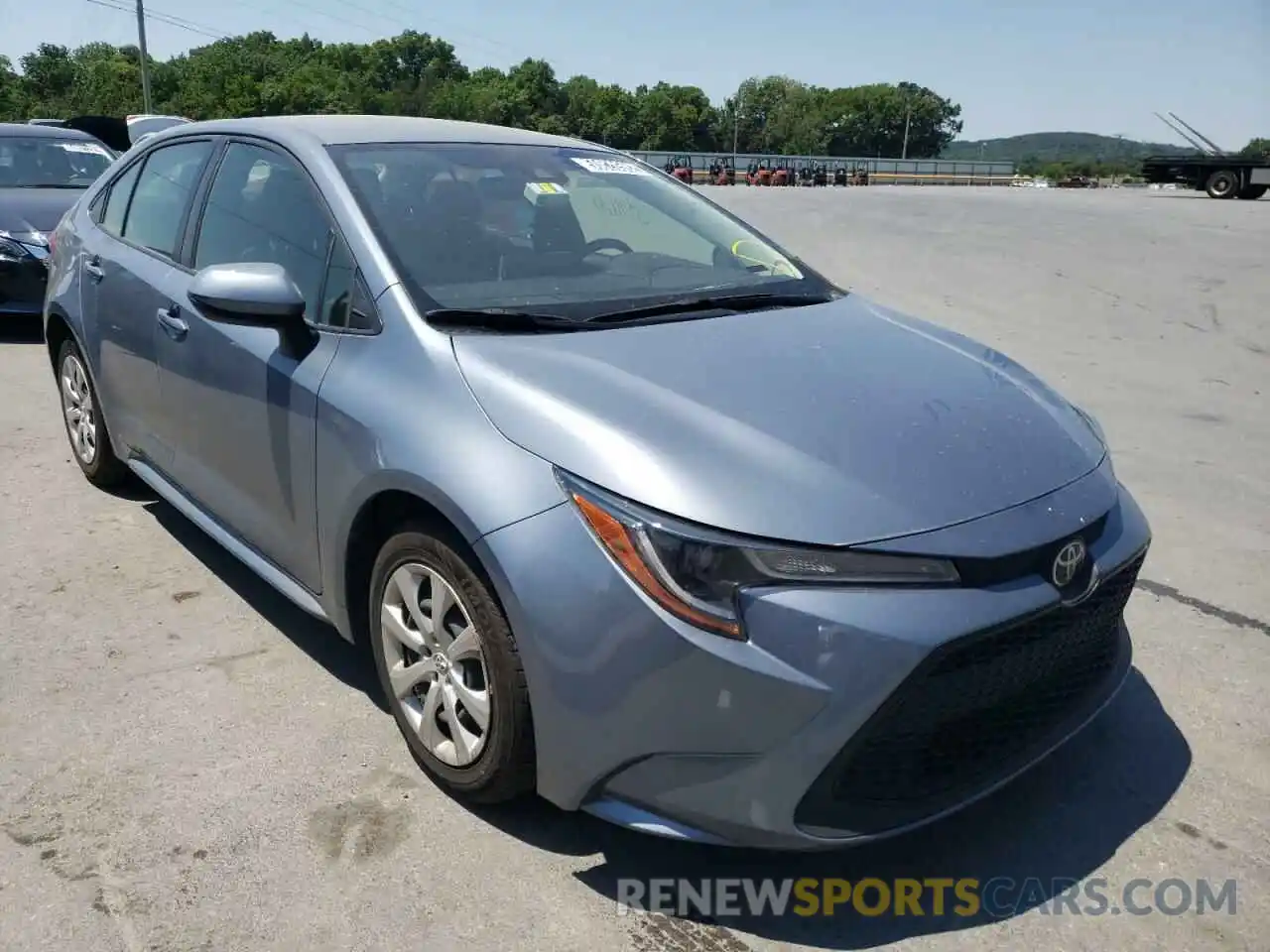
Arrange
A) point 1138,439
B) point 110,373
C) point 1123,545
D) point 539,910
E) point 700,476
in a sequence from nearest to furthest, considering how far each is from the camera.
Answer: point 700,476 < point 539,910 < point 1123,545 < point 110,373 < point 1138,439

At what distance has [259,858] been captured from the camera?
8.13 ft

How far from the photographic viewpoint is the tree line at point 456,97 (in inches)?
3292

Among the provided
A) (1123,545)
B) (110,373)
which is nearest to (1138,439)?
(1123,545)

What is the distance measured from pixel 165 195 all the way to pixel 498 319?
1988mm

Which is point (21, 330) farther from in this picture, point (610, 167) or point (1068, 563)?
point (1068, 563)

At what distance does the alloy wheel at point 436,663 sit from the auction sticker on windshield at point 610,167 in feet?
5.90

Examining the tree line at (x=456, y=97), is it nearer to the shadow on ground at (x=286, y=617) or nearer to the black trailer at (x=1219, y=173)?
the black trailer at (x=1219, y=173)

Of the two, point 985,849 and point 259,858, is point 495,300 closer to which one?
point 259,858

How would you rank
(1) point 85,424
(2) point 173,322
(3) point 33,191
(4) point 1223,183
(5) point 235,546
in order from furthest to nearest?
(4) point 1223,183 < (3) point 33,191 < (1) point 85,424 < (2) point 173,322 < (5) point 235,546

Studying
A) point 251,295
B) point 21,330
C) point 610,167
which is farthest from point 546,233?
point 21,330

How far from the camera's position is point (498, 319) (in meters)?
2.79

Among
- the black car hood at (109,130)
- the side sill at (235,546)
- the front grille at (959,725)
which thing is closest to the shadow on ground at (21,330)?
the side sill at (235,546)

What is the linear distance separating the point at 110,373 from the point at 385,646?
2.18 meters

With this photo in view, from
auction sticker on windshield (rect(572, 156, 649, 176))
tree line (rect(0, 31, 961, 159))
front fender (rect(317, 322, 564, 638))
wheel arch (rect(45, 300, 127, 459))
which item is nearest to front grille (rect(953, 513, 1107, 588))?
front fender (rect(317, 322, 564, 638))
